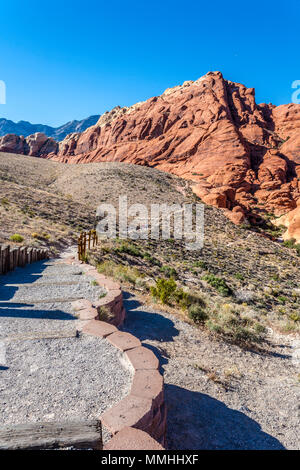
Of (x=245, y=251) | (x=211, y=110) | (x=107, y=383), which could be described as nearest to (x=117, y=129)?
(x=211, y=110)

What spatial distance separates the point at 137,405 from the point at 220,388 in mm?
2840

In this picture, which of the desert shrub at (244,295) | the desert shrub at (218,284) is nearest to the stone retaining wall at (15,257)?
the desert shrub at (218,284)

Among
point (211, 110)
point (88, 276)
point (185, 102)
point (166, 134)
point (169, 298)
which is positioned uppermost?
point (185, 102)

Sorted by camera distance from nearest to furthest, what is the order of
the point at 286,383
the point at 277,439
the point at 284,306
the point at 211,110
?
the point at 277,439
the point at 286,383
the point at 284,306
the point at 211,110

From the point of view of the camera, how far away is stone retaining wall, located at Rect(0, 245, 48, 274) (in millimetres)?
9817

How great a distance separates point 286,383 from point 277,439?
2181mm

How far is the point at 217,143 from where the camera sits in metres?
60.7

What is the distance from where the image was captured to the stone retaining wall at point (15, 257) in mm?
9817

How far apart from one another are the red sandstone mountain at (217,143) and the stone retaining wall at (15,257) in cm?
3145

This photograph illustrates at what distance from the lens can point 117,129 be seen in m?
81.5

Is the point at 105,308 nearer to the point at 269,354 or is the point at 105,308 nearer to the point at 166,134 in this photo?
the point at 269,354

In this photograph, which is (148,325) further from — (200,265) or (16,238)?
(200,265)

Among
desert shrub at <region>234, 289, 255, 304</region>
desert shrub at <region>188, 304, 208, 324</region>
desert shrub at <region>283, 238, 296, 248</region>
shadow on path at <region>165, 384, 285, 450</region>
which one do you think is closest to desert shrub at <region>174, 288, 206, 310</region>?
desert shrub at <region>188, 304, 208, 324</region>

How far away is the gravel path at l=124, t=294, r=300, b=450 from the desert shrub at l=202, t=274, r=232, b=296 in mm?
7962
